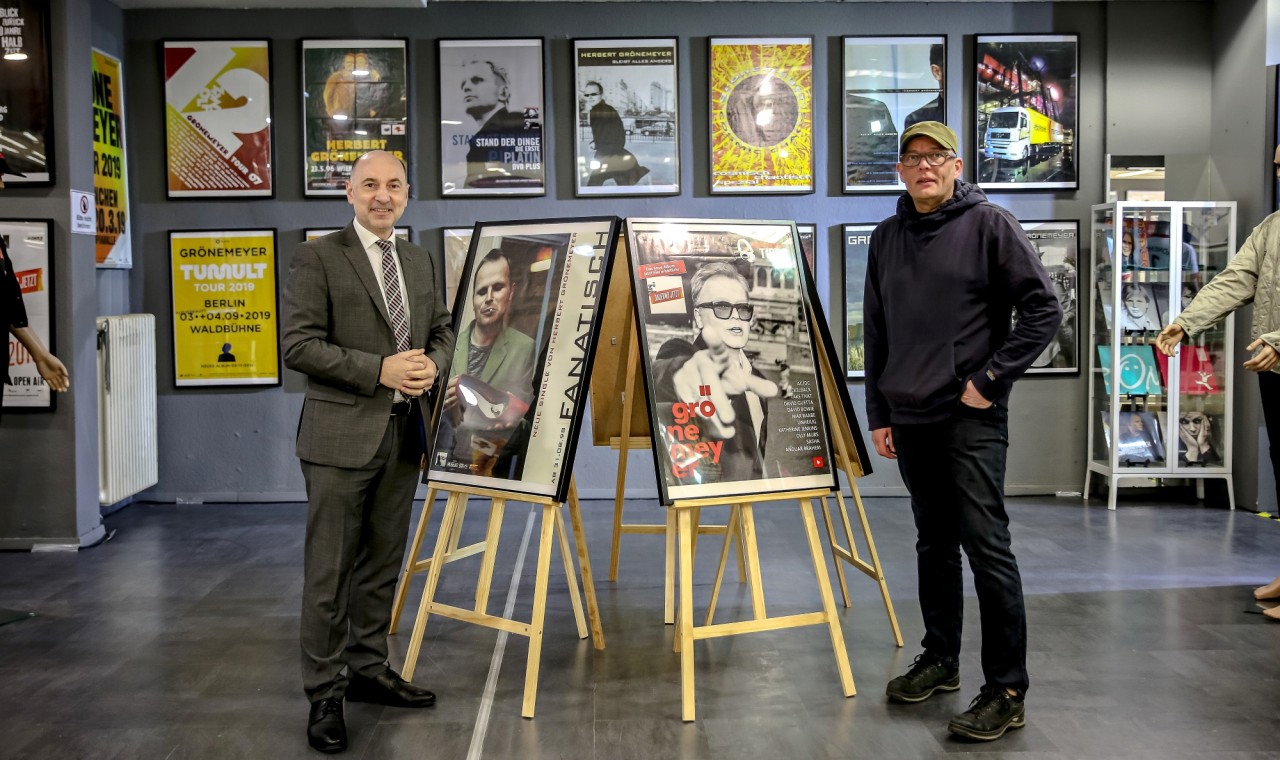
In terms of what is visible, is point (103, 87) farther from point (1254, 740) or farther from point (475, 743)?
point (1254, 740)

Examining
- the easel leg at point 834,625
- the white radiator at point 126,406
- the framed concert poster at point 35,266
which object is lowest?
the easel leg at point 834,625

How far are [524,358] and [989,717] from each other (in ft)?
5.88

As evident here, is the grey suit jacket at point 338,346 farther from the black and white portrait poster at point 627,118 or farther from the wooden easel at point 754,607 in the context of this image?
the black and white portrait poster at point 627,118

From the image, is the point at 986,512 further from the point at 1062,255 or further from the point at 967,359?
the point at 1062,255

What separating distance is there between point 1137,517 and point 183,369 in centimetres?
576

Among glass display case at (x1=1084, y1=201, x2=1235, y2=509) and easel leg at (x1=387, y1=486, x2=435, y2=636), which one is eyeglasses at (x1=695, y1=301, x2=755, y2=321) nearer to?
easel leg at (x1=387, y1=486, x2=435, y2=636)

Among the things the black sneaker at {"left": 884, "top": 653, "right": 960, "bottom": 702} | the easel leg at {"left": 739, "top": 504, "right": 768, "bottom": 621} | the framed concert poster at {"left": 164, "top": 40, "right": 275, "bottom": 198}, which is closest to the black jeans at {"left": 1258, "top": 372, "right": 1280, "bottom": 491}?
A: the black sneaker at {"left": 884, "top": 653, "right": 960, "bottom": 702}

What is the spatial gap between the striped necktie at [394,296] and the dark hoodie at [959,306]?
1456mm

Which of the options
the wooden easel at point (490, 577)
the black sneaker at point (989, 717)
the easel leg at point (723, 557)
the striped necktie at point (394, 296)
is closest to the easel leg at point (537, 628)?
the wooden easel at point (490, 577)

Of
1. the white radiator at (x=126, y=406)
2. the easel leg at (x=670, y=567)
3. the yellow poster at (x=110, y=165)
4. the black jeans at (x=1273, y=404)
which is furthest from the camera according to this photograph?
the yellow poster at (x=110, y=165)

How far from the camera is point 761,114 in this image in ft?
21.9

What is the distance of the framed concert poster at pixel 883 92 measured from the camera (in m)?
6.66

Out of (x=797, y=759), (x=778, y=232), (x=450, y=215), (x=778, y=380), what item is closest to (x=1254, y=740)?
(x=797, y=759)

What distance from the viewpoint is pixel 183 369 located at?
21.9 ft
